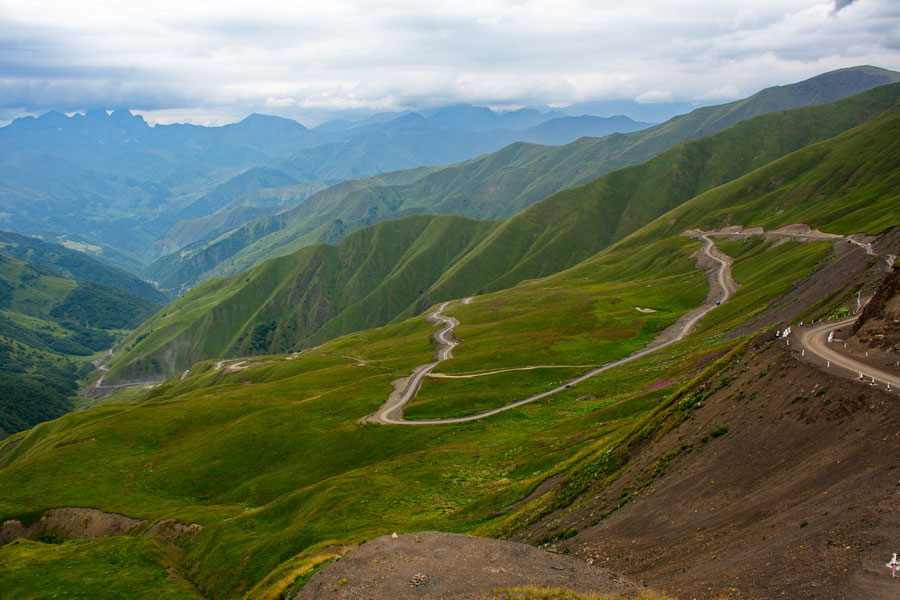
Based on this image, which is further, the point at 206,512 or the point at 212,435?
the point at 212,435

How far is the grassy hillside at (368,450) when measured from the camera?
158 feet

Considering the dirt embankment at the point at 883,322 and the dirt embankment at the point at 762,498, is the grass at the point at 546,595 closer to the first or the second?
the dirt embankment at the point at 762,498

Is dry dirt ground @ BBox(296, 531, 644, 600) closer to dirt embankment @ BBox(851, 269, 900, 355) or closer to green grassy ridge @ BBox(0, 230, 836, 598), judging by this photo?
green grassy ridge @ BBox(0, 230, 836, 598)

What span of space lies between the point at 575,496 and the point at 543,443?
25.0 m

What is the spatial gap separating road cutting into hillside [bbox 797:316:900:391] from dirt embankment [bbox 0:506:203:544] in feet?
264

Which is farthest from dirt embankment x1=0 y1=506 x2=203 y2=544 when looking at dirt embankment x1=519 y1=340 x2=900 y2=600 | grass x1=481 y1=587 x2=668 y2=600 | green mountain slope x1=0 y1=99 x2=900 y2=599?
dirt embankment x1=519 y1=340 x2=900 y2=600

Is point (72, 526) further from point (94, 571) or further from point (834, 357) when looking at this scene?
point (834, 357)

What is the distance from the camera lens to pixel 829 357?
34.6 m

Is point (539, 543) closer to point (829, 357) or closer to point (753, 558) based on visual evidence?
point (753, 558)

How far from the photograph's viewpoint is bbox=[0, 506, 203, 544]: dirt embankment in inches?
2825

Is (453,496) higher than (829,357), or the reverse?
(829,357)

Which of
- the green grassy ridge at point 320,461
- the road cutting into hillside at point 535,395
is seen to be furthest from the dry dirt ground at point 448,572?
the road cutting into hillside at point 535,395

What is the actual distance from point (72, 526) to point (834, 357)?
99.7 meters

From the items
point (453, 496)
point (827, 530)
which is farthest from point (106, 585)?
point (827, 530)
